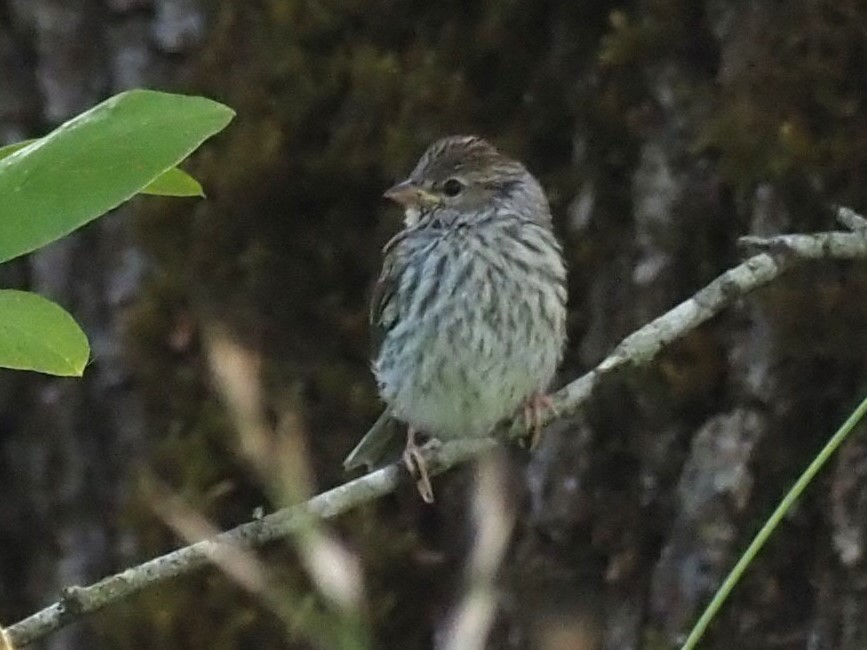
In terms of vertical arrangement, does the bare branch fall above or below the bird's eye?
above

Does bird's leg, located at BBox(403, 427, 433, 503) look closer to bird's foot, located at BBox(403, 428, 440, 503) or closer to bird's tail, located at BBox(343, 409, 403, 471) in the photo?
bird's foot, located at BBox(403, 428, 440, 503)

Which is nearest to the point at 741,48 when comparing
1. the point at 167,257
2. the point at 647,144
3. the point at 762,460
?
the point at 647,144

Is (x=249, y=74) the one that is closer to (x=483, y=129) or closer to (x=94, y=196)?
(x=483, y=129)

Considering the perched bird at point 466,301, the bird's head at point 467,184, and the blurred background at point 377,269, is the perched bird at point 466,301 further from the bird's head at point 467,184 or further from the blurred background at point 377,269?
the blurred background at point 377,269

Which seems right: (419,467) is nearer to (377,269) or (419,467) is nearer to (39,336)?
(377,269)

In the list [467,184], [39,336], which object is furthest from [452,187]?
[39,336]

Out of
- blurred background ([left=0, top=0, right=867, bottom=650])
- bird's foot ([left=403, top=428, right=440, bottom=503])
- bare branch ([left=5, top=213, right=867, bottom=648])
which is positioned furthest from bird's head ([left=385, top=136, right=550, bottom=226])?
bare branch ([left=5, top=213, right=867, bottom=648])

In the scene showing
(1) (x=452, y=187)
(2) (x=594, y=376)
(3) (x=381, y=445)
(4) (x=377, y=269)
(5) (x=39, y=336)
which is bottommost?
(3) (x=381, y=445)
